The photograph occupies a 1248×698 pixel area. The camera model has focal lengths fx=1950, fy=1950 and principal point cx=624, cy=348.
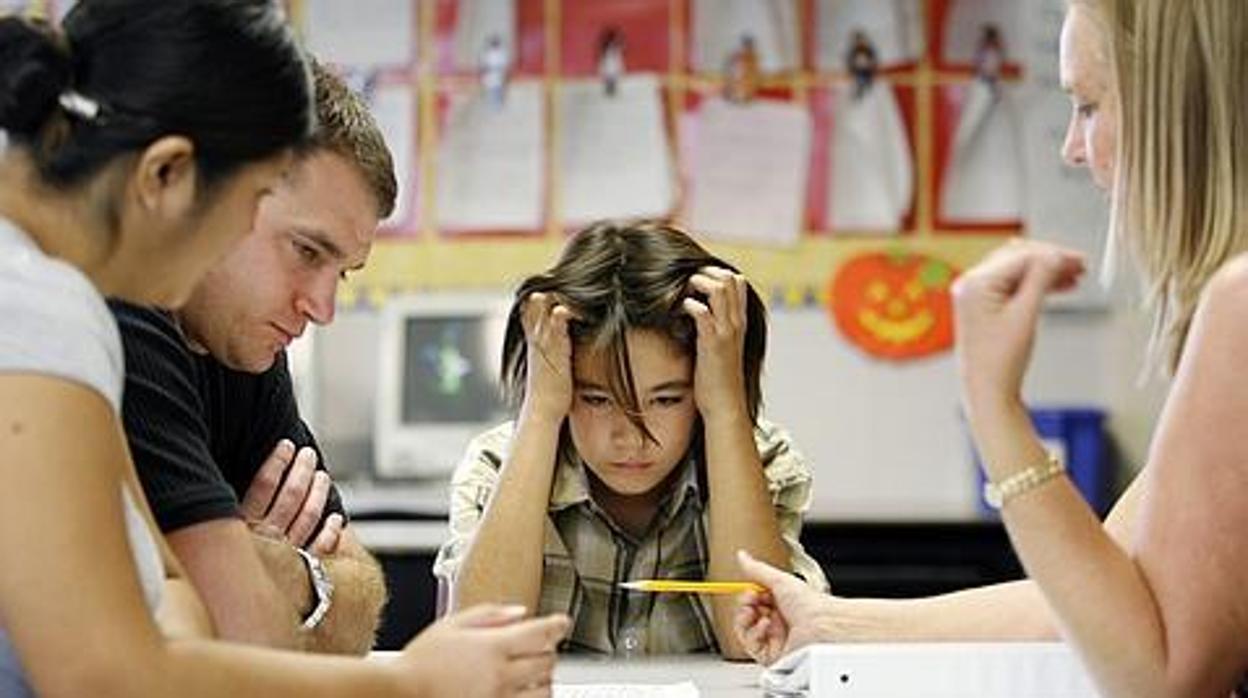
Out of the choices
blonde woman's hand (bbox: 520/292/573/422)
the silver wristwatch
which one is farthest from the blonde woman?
blonde woman's hand (bbox: 520/292/573/422)

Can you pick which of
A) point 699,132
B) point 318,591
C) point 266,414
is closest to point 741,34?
point 699,132

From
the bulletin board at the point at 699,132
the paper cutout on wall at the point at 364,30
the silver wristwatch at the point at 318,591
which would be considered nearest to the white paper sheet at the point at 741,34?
the bulletin board at the point at 699,132

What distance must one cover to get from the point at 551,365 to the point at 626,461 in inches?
5.3

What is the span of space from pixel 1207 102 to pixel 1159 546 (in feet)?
1.03

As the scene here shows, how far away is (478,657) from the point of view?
3.86 ft

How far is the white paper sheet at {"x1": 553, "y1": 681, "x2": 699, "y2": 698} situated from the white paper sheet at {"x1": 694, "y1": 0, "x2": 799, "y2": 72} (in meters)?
2.41

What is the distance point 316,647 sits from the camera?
1.75m

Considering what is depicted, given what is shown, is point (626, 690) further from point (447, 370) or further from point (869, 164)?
point (869, 164)

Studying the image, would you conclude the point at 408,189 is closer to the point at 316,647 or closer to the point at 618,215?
the point at 618,215

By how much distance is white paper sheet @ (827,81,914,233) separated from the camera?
13.0ft

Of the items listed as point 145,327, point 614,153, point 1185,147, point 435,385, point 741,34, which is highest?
point 741,34

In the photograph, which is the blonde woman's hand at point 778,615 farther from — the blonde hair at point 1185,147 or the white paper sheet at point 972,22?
the white paper sheet at point 972,22

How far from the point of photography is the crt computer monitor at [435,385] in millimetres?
3836

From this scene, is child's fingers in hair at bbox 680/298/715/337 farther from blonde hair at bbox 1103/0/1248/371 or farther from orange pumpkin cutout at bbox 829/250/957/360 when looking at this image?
orange pumpkin cutout at bbox 829/250/957/360
